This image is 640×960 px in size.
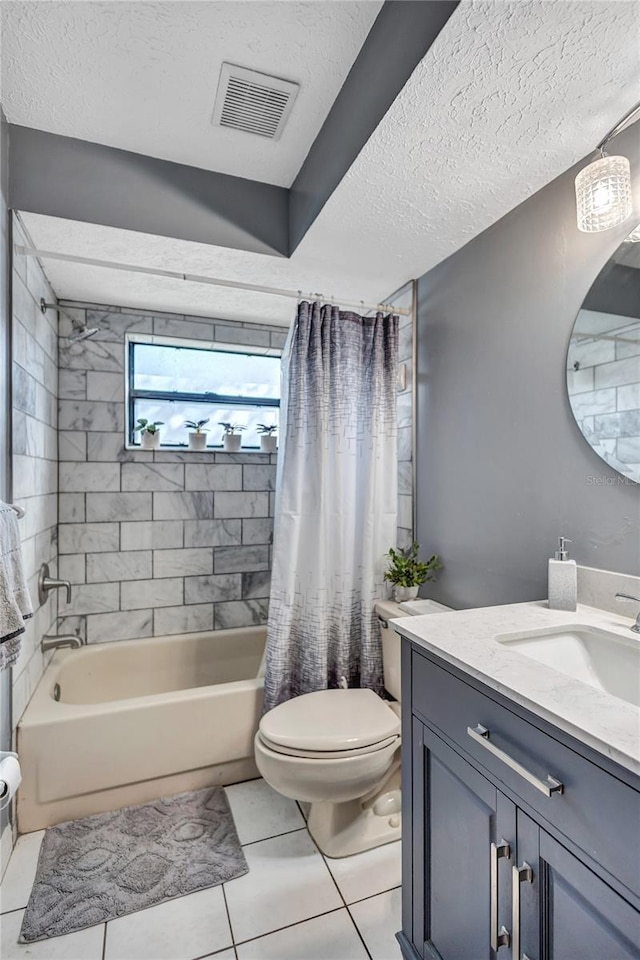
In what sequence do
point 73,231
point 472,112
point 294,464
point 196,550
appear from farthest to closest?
point 196,550 < point 294,464 < point 73,231 < point 472,112

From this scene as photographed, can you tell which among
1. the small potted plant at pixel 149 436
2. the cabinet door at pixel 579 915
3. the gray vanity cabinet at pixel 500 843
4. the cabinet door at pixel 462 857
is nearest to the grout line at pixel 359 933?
the gray vanity cabinet at pixel 500 843

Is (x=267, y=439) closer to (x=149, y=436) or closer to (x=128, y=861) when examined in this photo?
(x=149, y=436)

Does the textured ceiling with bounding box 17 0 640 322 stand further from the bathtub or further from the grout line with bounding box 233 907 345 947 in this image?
the grout line with bounding box 233 907 345 947

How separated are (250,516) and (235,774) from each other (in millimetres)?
1288

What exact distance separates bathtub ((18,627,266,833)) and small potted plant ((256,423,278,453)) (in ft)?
4.24

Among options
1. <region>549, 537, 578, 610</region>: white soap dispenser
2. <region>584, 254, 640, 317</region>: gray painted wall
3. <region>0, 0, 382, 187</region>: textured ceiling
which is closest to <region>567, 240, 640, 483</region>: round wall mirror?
<region>584, 254, 640, 317</region>: gray painted wall

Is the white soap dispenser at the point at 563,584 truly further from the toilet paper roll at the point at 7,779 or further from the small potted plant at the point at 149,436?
the small potted plant at the point at 149,436

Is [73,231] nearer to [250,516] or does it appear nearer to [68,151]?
[68,151]

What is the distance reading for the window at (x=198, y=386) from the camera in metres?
2.64

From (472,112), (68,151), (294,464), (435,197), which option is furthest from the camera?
(294,464)

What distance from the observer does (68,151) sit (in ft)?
5.32

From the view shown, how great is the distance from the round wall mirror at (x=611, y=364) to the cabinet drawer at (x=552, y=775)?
2.30 ft

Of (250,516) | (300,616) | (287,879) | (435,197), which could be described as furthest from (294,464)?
(287,879)

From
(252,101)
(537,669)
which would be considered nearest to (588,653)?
(537,669)
